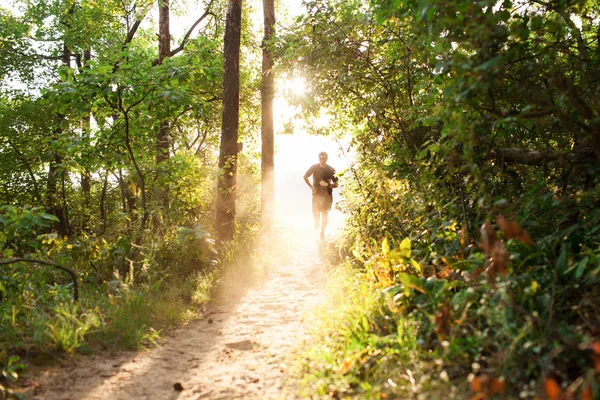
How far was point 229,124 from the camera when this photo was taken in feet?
27.2

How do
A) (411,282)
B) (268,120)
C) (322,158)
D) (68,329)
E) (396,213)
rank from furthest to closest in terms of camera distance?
(268,120) < (322,158) < (396,213) < (68,329) < (411,282)

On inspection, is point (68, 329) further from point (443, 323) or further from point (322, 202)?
point (322, 202)

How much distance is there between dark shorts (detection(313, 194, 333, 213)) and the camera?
38.3 ft

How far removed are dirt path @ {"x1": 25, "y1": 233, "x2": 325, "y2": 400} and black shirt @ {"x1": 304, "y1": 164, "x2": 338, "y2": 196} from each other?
18.8ft

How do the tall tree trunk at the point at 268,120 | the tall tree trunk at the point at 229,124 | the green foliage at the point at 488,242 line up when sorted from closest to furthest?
the green foliage at the point at 488,242, the tall tree trunk at the point at 229,124, the tall tree trunk at the point at 268,120

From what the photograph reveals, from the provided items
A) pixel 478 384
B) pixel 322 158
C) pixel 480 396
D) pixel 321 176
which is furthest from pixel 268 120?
pixel 478 384

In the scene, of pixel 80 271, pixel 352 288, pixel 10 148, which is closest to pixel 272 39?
pixel 80 271

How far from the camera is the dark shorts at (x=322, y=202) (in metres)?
11.7

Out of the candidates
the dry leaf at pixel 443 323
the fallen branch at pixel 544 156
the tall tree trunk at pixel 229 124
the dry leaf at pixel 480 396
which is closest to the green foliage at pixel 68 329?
the dry leaf at pixel 443 323

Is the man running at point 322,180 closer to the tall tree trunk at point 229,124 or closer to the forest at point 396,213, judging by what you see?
the forest at point 396,213

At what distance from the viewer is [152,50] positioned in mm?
18656

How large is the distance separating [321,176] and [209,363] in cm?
799

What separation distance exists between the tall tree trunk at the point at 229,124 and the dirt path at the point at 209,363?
8.50ft

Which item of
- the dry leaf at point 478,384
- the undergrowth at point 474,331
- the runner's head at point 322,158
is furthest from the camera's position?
the runner's head at point 322,158
